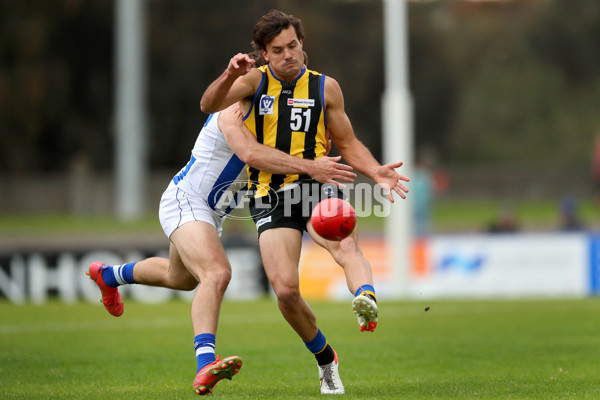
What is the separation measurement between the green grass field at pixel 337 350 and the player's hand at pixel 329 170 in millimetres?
1407

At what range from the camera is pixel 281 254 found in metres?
6.80

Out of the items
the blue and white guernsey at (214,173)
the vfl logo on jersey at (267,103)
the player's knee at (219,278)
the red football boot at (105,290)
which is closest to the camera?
the player's knee at (219,278)

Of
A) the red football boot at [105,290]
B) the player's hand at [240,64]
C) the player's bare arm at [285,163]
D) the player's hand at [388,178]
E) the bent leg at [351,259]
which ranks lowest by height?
the red football boot at [105,290]

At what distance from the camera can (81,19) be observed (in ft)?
115

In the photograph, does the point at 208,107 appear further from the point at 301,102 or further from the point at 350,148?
the point at 350,148

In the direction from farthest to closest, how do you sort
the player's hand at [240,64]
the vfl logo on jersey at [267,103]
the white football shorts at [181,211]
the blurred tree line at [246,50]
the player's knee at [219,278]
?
the blurred tree line at [246,50] → the white football shorts at [181,211] → the vfl logo on jersey at [267,103] → the player's knee at [219,278] → the player's hand at [240,64]

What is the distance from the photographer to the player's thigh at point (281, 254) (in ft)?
22.2

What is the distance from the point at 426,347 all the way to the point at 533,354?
1.19m

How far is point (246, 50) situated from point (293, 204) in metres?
28.3

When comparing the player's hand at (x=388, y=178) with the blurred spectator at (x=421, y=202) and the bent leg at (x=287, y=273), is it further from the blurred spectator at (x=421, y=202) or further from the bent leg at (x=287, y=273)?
the blurred spectator at (x=421, y=202)

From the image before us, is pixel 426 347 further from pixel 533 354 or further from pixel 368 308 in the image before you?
pixel 368 308

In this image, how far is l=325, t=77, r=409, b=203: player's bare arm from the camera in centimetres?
701

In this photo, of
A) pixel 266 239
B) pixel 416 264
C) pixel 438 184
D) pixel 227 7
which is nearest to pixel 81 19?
pixel 227 7

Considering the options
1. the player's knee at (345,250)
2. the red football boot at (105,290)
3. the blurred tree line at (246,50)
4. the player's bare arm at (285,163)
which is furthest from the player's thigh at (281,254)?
the blurred tree line at (246,50)
